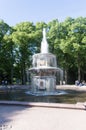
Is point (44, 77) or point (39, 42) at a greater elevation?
point (39, 42)

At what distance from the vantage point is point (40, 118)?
8.95 m

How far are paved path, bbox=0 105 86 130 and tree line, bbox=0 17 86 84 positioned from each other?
3081cm

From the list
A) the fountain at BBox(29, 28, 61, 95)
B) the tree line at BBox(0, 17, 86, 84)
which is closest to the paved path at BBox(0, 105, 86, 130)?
the fountain at BBox(29, 28, 61, 95)

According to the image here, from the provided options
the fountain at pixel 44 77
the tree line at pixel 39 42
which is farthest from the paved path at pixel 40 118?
the tree line at pixel 39 42

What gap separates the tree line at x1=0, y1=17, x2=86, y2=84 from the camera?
138 feet

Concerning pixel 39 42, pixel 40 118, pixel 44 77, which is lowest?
pixel 40 118

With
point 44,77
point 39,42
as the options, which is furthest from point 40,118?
point 39,42

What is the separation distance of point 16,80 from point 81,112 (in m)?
48.4

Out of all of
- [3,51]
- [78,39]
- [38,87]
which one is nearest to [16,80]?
[3,51]

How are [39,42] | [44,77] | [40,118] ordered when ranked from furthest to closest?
[39,42] → [44,77] → [40,118]

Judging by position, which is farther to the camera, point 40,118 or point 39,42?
point 39,42

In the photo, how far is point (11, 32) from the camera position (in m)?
46.6

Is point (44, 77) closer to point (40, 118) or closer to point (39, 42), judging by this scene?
point (40, 118)

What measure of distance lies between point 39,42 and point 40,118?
35779 millimetres
